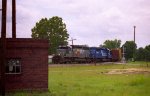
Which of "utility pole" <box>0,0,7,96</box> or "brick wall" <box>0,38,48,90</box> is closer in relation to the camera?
"utility pole" <box>0,0,7,96</box>

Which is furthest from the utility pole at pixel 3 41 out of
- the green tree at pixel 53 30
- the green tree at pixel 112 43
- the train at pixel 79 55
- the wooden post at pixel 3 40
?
the green tree at pixel 112 43

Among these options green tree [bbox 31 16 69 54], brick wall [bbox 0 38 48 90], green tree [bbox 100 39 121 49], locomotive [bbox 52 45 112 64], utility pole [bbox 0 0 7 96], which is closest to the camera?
utility pole [bbox 0 0 7 96]

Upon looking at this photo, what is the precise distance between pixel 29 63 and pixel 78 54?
46.6 m

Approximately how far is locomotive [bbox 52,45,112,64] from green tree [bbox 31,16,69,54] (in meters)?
20.4

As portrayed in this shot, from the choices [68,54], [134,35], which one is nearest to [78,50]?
[68,54]

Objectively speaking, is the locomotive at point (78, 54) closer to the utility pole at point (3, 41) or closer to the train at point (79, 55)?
the train at point (79, 55)

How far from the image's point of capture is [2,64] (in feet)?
87.6

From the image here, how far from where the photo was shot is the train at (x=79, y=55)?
74.3 meters

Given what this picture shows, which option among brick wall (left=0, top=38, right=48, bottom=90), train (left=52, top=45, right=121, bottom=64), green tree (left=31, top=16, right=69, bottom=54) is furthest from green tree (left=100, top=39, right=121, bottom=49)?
brick wall (left=0, top=38, right=48, bottom=90)

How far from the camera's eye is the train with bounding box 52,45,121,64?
244ft

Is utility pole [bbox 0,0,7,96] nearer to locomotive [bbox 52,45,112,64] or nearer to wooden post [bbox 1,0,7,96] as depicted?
wooden post [bbox 1,0,7,96]

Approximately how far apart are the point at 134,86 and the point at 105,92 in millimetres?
5015

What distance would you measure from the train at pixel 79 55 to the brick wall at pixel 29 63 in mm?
44862

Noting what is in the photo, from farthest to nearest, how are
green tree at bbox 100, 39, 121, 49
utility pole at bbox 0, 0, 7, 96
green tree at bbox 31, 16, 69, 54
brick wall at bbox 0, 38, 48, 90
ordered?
green tree at bbox 100, 39, 121, 49, green tree at bbox 31, 16, 69, 54, brick wall at bbox 0, 38, 48, 90, utility pole at bbox 0, 0, 7, 96
